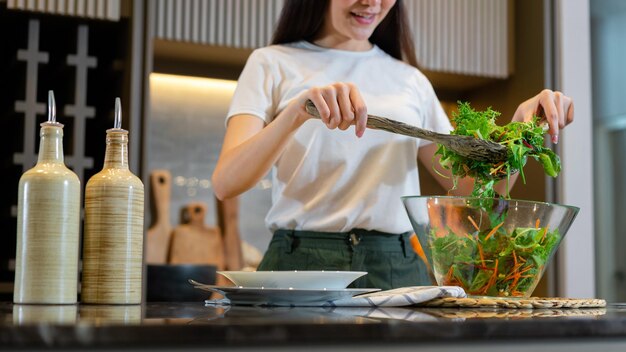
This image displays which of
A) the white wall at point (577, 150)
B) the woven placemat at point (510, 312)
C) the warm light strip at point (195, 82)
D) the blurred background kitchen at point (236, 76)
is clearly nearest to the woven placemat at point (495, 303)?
the woven placemat at point (510, 312)

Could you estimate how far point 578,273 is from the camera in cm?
300

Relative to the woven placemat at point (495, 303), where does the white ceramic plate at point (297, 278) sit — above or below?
above

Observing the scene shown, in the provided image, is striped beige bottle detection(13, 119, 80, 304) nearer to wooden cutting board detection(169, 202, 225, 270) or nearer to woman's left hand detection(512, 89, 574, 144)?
woman's left hand detection(512, 89, 574, 144)

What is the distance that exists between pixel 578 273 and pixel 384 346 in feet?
7.71

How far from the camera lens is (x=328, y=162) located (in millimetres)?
1818

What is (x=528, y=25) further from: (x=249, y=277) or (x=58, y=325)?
(x=58, y=325)

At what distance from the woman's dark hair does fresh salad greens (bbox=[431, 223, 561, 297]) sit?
2.44 ft

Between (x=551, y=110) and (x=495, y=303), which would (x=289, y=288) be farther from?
(x=551, y=110)

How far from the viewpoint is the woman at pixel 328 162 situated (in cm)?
177

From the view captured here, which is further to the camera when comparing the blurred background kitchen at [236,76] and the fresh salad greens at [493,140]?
the blurred background kitchen at [236,76]

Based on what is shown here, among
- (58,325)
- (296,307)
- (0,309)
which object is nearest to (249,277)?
(296,307)

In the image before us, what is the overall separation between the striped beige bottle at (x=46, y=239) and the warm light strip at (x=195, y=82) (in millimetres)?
2000

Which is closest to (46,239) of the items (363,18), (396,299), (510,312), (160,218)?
(396,299)

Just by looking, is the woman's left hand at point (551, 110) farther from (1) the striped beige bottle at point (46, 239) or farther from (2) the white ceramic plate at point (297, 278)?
(1) the striped beige bottle at point (46, 239)
